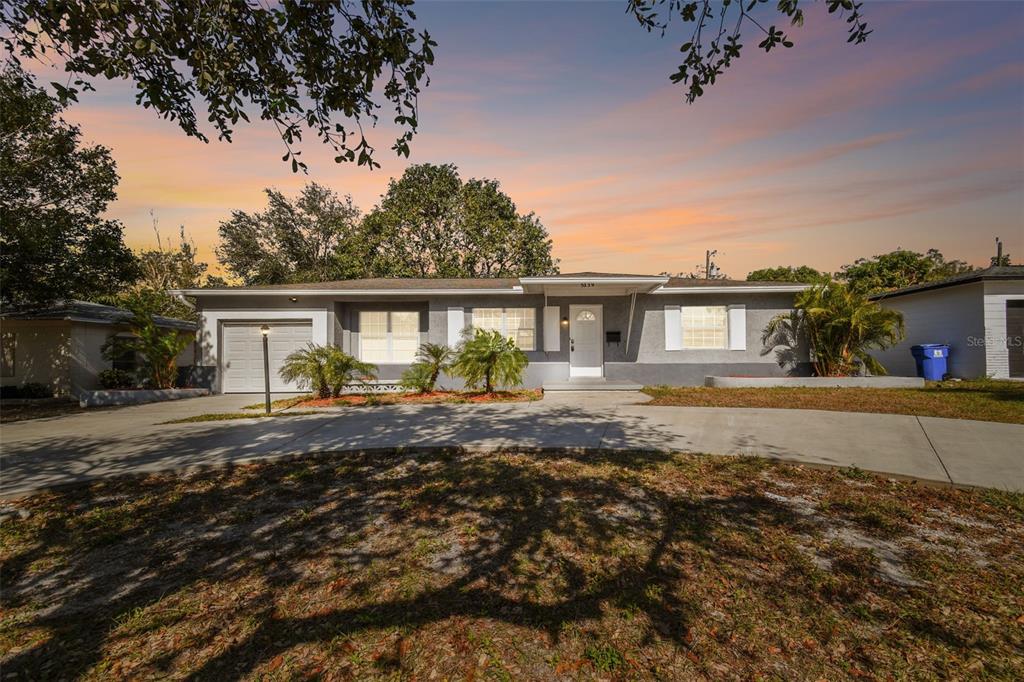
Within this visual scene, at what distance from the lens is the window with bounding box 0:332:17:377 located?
1363cm

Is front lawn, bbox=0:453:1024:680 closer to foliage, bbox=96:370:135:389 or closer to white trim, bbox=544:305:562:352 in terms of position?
white trim, bbox=544:305:562:352

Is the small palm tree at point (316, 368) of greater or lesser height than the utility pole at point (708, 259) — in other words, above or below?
below

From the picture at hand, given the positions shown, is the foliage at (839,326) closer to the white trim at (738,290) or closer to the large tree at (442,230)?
the white trim at (738,290)

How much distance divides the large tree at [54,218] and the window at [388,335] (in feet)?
23.6

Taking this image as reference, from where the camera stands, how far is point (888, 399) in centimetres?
943

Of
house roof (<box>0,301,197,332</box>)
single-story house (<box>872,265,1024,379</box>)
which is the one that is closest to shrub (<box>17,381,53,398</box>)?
house roof (<box>0,301,197,332</box>)

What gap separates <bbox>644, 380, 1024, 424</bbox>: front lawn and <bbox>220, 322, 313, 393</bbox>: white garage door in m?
10.4

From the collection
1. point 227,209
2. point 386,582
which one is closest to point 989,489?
point 386,582

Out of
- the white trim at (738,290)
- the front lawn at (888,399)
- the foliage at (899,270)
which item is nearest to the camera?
the front lawn at (888,399)

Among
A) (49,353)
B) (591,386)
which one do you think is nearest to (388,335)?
(591,386)

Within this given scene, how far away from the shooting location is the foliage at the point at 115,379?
42.8 feet

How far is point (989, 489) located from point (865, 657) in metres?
3.42

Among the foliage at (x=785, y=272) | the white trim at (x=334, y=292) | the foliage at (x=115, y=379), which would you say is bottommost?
the foliage at (x=115, y=379)

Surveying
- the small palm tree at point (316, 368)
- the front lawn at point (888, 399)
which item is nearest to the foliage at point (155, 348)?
the small palm tree at point (316, 368)
